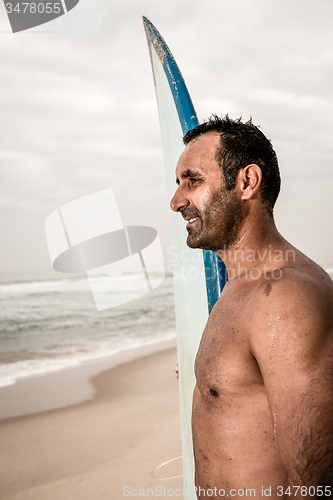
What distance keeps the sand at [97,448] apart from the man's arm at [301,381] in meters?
2.59

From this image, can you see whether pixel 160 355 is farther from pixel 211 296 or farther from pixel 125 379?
pixel 211 296

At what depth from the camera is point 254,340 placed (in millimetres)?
1002

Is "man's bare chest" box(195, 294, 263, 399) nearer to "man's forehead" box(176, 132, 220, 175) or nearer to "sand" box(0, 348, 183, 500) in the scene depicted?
"man's forehead" box(176, 132, 220, 175)

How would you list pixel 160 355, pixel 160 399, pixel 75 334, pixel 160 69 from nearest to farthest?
pixel 160 69, pixel 160 399, pixel 160 355, pixel 75 334

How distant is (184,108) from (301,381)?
2.07 meters

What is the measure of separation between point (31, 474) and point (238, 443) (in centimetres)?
306

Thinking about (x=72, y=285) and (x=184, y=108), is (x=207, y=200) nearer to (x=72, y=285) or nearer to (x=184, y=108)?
(x=184, y=108)

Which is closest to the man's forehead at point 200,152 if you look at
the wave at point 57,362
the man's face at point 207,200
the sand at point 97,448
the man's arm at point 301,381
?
the man's face at point 207,200

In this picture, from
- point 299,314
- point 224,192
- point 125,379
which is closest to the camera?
point 299,314

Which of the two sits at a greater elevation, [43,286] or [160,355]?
[160,355]

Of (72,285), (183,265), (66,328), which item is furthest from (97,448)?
(72,285)

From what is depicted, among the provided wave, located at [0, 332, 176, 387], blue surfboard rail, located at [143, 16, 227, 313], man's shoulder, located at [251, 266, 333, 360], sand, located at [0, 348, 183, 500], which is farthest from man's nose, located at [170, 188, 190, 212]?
wave, located at [0, 332, 176, 387]

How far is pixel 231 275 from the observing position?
1470mm

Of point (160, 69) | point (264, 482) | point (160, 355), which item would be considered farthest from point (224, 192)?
point (160, 355)
